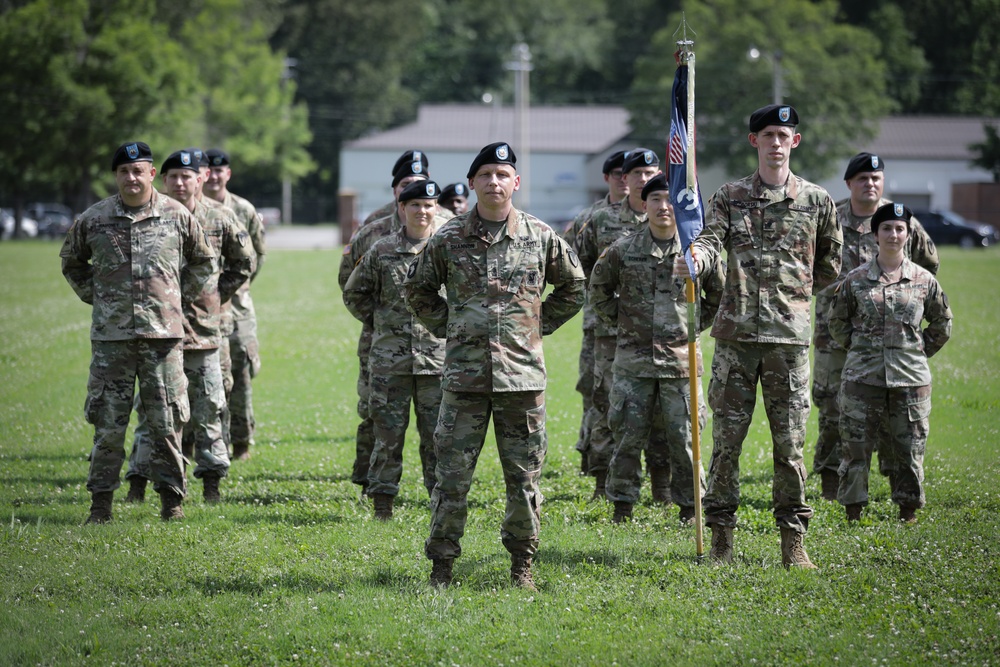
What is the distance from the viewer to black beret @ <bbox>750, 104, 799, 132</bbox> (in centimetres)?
768

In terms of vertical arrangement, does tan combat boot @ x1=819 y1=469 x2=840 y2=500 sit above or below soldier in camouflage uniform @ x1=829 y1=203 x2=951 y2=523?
below

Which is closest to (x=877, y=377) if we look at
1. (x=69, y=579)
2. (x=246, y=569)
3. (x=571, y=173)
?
(x=246, y=569)

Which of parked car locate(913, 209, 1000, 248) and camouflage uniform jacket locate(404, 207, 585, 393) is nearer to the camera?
camouflage uniform jacket locate(404, 207, 585, 393)

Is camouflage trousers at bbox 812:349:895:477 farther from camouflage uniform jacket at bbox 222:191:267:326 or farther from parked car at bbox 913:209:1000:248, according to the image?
parked car at bbox 913:209:1000:248

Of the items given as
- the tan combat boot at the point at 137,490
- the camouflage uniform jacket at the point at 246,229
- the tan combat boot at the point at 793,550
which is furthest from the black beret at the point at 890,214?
the tan combat boot at the point at 137,490

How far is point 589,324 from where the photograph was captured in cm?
1092

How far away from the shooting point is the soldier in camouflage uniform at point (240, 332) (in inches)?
471

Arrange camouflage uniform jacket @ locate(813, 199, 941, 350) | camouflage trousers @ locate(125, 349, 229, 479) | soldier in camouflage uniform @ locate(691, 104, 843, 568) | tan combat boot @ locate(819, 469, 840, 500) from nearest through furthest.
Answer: soldier in camouflage uniform @ locate(691, 104, 843, 568) → camouflage uniform jacket @ locate(813, 199, 941, 350) → tan combat boot @ locate(819, 469, 840, 500) → camouflage trousers @ locate(125, 349, 229, 479)

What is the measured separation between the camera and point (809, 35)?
2452 inches

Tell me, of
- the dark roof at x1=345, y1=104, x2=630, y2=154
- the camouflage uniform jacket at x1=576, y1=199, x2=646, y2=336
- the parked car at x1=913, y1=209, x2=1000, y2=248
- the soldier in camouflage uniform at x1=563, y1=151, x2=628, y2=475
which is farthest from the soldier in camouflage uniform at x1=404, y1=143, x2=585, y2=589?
the dark roof at x1=345, y1=104, x2=630, y2=154

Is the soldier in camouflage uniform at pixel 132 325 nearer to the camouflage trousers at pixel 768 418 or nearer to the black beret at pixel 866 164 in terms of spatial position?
the camouflage trousers at pixel 768 418

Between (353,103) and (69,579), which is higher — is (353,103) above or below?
above

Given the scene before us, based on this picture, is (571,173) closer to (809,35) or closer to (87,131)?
(809,35)

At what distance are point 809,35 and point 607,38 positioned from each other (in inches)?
1112
